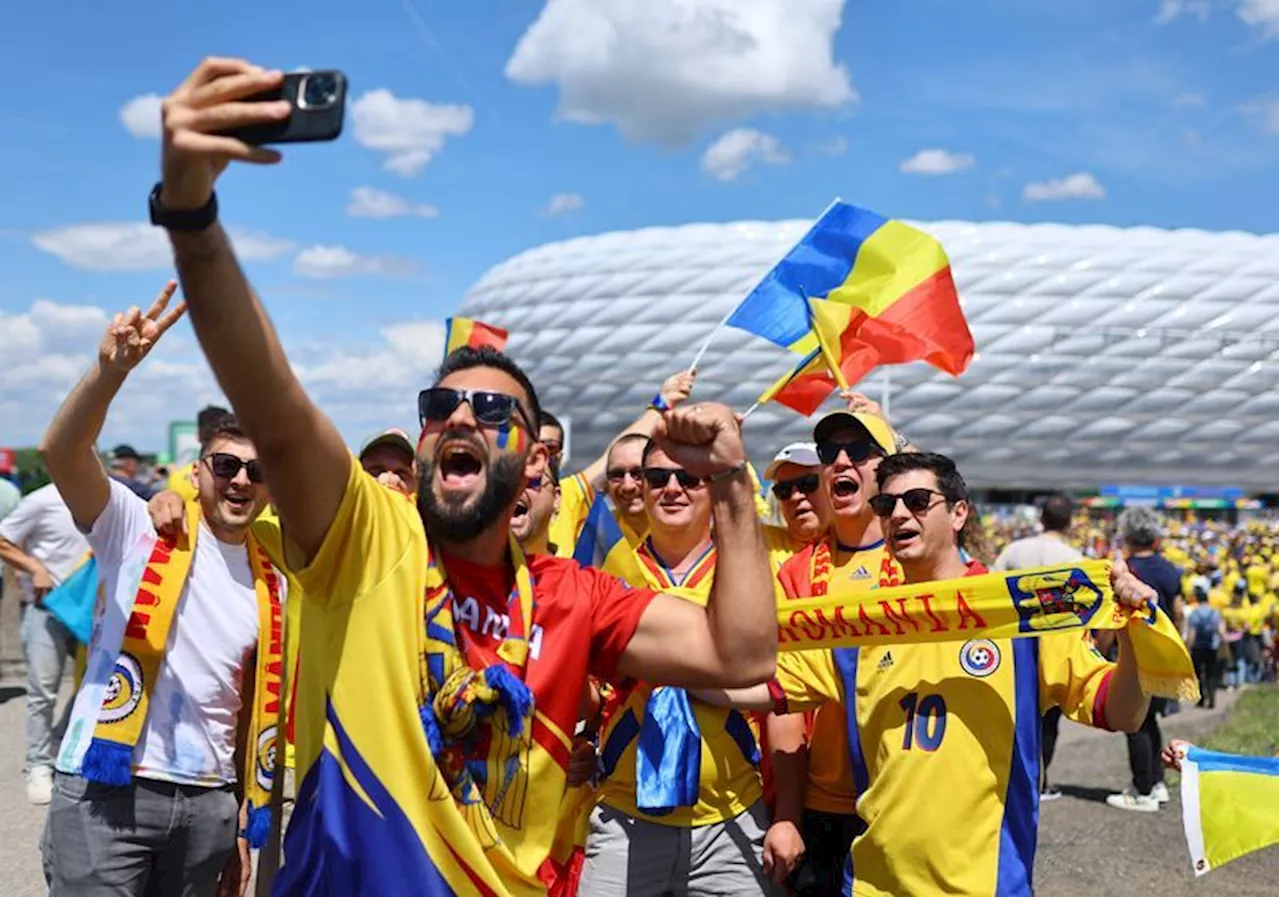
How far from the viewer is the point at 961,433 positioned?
48.5m

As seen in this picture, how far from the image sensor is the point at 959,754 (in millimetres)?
3396

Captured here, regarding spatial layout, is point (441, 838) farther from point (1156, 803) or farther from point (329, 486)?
point (1156, 803)

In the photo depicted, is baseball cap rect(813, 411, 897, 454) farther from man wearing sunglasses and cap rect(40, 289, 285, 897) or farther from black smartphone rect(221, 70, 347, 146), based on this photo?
black smartphone rect(221, 70, 347, 146)

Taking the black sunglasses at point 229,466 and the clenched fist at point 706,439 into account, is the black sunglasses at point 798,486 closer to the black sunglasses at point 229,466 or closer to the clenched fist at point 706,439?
the black sunglasses at point 229,466

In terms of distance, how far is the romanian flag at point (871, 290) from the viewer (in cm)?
538

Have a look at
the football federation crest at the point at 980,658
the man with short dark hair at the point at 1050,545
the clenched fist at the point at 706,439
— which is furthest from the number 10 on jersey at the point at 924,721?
the man with short dark hair at the point at 1050,545

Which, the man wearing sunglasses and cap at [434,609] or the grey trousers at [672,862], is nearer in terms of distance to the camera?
the man wearing sunglasses and cap at [434,609]

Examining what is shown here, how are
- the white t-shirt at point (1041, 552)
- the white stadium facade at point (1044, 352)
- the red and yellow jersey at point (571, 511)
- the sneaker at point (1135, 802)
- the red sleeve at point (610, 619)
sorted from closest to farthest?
the red sleeve at point (610, 619) < the red and yellow jersey at point (571, 511) < the white t-shirt at point (1041, 552) < the sneaker at point (1135, 802) < the white stadium facade at point (1044, 352)

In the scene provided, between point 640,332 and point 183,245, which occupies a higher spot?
point 640,332

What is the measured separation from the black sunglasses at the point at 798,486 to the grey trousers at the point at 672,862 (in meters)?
1.44

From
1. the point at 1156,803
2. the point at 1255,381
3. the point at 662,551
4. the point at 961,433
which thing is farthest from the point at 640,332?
the point at 662,551

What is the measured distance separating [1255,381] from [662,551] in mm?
48756

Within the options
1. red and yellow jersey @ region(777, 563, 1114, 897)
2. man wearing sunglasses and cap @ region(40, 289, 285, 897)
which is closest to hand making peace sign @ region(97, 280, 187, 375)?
man wearing sunglasses and cap @ region(40, 289, 285, 897)

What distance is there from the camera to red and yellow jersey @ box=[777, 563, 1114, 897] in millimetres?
3342
